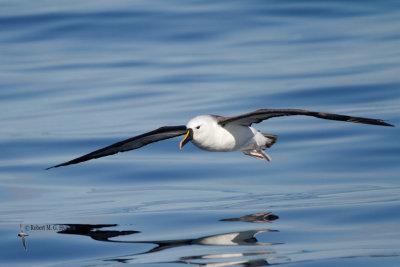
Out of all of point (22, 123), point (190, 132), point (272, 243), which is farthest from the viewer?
point (22, 123)

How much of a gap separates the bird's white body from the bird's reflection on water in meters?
0.91

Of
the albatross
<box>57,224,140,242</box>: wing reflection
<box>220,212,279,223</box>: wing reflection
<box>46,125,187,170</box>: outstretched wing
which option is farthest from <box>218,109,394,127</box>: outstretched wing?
<box>57,224,140,242</box>: wing reflection

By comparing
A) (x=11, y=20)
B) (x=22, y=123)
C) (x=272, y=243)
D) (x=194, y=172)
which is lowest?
(x=272, y=243)

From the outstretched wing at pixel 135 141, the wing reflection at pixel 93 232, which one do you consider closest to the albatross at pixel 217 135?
the outstretched wing at pixel 135 141

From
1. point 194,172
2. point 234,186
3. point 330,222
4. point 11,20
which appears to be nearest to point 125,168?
point 194,172

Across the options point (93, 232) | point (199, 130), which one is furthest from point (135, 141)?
point (93, 232)

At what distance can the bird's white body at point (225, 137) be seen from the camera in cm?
895

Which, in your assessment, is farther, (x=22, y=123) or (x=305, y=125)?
(x=22, y=123)

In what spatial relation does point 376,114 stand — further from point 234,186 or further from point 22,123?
point 22,123

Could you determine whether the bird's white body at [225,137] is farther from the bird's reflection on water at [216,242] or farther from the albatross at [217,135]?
the bird's reflection on water at [216,242]

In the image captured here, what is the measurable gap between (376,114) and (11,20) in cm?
1553

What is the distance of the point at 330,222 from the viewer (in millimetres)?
8906

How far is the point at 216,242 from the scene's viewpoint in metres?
8.11

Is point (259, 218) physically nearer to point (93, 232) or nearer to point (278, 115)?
point (278, 115)
